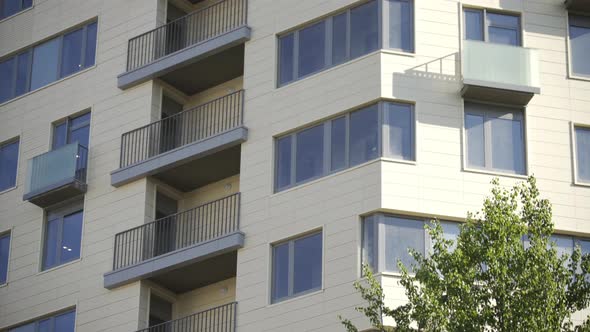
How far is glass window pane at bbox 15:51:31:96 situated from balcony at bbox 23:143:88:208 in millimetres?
4609

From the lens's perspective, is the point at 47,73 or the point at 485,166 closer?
the point at 485,166

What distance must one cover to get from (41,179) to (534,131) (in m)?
18.6

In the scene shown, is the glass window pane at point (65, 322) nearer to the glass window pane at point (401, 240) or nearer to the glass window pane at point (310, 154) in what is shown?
the glass window pane at point (310, 154)

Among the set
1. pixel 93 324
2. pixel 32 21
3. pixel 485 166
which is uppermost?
pixel 32 21

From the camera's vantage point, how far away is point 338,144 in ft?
157

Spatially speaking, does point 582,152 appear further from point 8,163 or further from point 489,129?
point 8,163

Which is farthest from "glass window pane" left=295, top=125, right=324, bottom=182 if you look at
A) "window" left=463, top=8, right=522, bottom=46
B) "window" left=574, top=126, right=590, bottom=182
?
"window" left=574, top=126, right=590, bottom=182

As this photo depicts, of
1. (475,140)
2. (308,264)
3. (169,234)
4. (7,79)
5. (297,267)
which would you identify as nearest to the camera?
(308,264)

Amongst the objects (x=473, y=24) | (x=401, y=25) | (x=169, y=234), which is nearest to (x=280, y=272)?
(x=169, y=234)

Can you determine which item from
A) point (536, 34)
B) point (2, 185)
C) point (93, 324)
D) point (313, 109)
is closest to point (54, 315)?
point (93, 324)

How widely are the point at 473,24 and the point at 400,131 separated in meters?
4.95

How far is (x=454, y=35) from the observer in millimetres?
49000

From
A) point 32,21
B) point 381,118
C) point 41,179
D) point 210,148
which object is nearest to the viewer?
point 381,118

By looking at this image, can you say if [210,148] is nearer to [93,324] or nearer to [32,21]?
[93,324]
